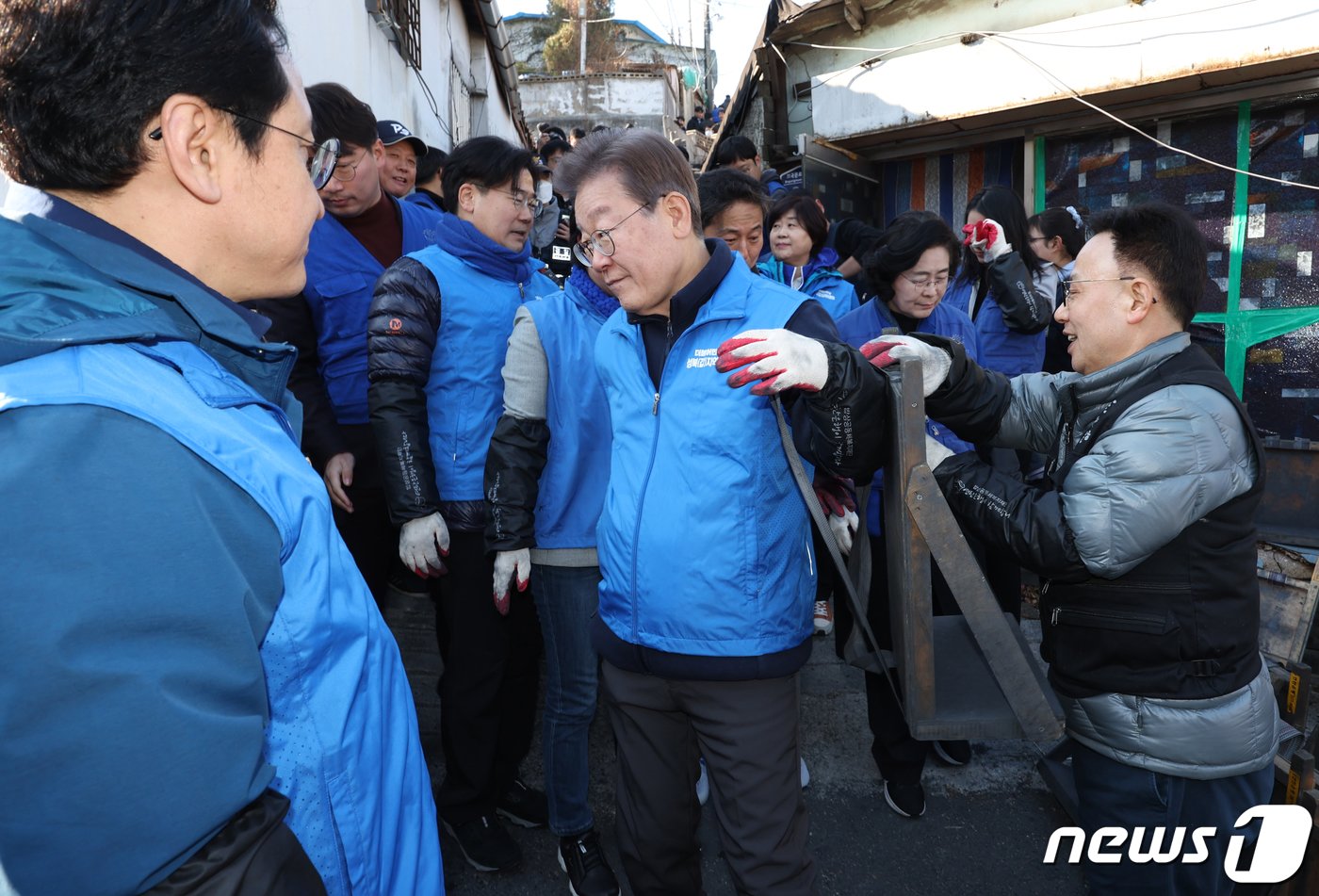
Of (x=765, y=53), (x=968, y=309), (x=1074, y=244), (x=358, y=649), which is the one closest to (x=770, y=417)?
(x=358, y=649)

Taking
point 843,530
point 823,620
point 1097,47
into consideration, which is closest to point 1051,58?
point 1097,47

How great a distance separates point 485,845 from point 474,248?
211 centimetres

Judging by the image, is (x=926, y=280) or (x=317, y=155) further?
(x=926, y=280)

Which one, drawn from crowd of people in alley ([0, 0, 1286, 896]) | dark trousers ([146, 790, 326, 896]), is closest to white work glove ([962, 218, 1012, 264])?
crowd of people in alley ([0, 0, 1286, 896])

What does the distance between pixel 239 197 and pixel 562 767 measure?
2.18 metres

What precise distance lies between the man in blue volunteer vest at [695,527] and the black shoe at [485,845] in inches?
35.9

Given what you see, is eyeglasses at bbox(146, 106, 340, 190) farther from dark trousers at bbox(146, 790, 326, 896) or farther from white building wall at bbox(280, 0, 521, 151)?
white building wall at bbox(280, 0, 521, 151)

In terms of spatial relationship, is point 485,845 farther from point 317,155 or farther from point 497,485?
point 317,155

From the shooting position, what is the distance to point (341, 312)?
289cm

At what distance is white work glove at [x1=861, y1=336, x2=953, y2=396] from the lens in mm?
2043

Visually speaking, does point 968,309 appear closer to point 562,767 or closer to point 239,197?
point 562,767

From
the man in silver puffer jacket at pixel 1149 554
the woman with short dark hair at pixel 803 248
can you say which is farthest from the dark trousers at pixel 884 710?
the woman with short dark hair at pixel 803 248

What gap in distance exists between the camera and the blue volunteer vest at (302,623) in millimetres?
837

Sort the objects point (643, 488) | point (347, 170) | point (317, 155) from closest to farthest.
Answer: point (317, 155)
point (643, 488)
point (347, 170)
